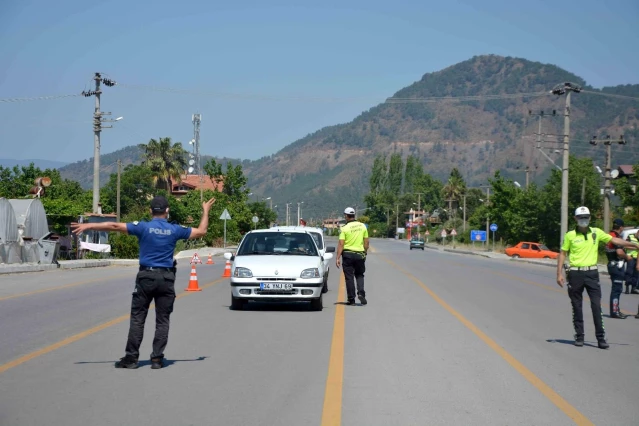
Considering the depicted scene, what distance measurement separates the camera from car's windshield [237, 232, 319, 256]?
637 inches

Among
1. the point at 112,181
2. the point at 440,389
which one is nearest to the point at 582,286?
the point at 440,389

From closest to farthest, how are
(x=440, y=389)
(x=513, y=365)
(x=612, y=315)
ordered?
(x=440, y=389) < (x=513, y=365) < (x=612, y=315)

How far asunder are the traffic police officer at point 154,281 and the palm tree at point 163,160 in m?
86.9

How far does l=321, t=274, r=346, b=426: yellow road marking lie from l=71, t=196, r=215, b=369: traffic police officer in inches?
76.6

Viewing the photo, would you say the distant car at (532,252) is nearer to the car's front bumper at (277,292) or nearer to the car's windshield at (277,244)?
the car's windshield at (277,244)

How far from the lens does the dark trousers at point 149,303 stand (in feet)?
29.3

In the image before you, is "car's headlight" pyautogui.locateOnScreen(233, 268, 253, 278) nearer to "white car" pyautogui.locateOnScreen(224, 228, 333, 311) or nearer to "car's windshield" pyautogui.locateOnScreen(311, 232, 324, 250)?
"white car" pyautogui.locateOnScreen(224, 228, 333, 311)

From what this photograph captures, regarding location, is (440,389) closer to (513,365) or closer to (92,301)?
(513,365)

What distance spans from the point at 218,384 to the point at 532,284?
20160 millimetres

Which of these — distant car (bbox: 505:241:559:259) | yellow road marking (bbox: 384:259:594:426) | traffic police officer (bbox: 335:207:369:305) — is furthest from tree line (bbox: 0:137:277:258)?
yellow road marking (bbox: 384:259:594:426)

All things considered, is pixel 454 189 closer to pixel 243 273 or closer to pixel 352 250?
pixel 352 250

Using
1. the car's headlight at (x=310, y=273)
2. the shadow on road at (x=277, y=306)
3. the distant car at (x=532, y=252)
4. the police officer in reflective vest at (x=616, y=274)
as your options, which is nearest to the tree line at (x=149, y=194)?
the distant car at (x=532, y=252)

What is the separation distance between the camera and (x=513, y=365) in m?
9.65

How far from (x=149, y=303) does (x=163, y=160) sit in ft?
289
